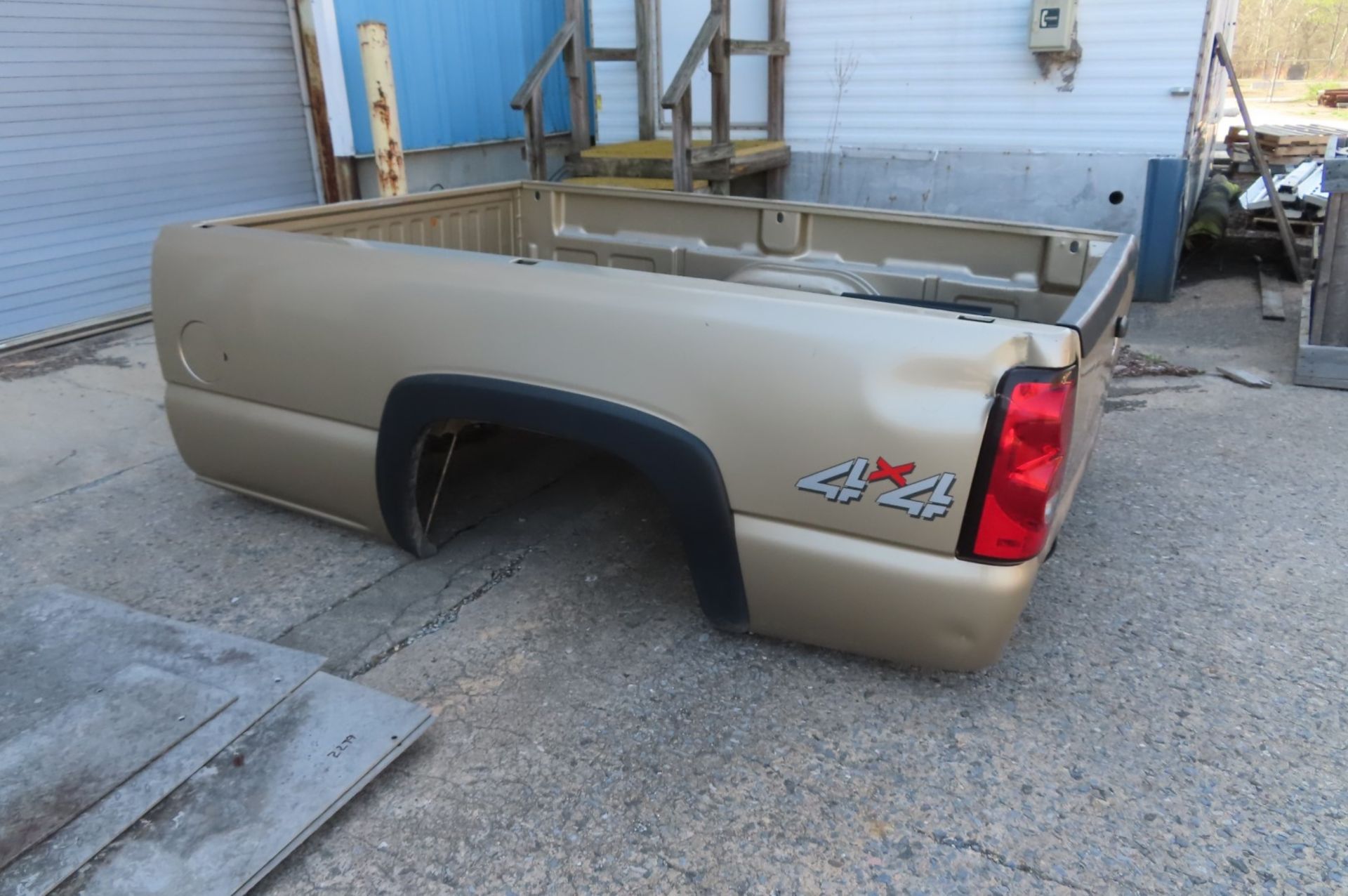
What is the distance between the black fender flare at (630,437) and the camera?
2.34 m

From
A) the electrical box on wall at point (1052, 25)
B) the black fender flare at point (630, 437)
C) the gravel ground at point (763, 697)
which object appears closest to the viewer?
the gravel ground at point (763, 697)

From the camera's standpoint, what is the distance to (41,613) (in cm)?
279

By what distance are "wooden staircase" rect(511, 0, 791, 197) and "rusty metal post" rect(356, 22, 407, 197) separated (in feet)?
3.73

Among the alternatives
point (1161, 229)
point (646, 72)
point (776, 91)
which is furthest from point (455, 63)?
point (1161, 229)

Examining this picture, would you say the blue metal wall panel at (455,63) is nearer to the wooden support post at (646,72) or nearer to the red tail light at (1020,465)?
the wooden support post at (646,72)

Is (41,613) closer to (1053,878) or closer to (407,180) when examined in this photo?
(1053,878)

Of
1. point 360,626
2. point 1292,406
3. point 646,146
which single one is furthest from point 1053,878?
point 646,146

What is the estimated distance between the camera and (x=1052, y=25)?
22.7ft

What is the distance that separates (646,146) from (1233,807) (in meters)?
7.29

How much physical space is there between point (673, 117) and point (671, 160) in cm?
40

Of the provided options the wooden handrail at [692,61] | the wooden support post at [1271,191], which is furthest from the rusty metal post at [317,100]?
the wooden support post at [1271,191]

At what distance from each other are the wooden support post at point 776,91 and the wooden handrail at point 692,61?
115 cm

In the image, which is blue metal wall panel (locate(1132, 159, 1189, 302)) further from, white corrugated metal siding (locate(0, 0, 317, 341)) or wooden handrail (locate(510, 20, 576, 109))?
white corrugated metal siding (locate(0, 0, 317, 341))

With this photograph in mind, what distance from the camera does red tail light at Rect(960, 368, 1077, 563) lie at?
2.02 m
